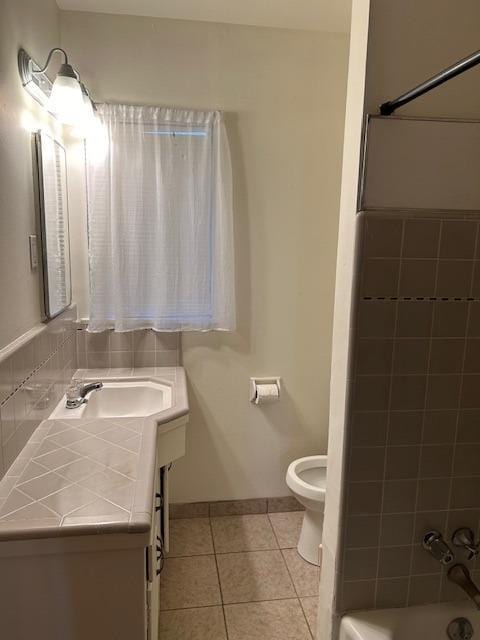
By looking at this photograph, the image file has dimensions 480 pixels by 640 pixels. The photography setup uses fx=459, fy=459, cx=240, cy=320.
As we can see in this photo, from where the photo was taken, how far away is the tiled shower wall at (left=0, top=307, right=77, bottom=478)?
127 centimetres

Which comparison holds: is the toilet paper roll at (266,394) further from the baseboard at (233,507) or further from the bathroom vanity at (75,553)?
the bathroom vanity at (75,553)

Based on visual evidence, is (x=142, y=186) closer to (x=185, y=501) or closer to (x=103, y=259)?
(x=103, y=259)

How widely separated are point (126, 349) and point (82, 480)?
1140 mm

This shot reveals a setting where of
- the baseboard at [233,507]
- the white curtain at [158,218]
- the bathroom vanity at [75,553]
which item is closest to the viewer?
the bathroom vanity at [75,553]

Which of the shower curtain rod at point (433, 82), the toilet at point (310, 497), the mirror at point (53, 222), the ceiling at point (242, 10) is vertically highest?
the ceiling at point (242, 10)

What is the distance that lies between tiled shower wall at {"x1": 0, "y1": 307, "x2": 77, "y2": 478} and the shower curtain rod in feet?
4.04

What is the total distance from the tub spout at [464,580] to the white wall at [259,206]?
1260mm

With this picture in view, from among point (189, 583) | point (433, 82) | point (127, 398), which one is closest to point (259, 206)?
point (127, 398)

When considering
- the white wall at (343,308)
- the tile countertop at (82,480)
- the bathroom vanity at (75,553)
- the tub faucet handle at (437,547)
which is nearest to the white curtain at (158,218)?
the tile countertop at (82,480)

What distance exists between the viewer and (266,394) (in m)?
2.45

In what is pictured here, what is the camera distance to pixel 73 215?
2.26 m

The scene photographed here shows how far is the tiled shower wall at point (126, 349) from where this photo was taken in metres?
2.33

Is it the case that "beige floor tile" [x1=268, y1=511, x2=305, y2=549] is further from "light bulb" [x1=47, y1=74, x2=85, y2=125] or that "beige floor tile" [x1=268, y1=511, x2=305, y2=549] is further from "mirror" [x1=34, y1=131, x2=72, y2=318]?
"light bulb" [x1=47, y1=74, x2=85, y2=125]

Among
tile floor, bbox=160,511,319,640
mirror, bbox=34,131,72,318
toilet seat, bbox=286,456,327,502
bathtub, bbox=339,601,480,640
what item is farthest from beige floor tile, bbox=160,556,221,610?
mirror, bbox=34,131,72,318
